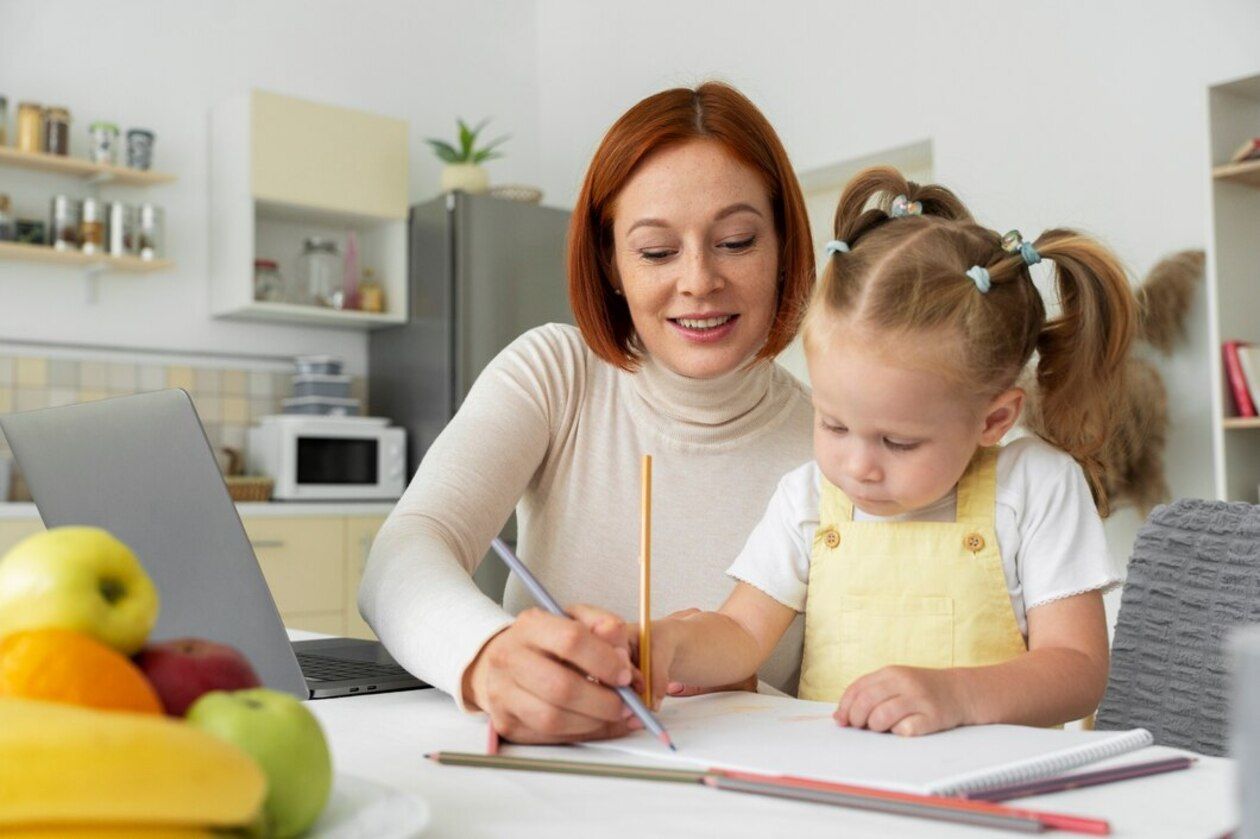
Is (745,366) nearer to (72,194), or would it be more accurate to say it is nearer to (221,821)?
(221,821)

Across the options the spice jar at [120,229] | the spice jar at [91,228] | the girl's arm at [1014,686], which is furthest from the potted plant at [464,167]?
the girl's arm at [1014,686]

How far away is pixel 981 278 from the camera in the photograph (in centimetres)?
110

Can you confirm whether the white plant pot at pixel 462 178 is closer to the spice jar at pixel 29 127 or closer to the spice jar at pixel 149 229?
the spice jar at pixel 149 229

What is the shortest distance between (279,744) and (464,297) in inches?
152

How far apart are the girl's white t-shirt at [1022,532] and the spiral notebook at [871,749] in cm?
30

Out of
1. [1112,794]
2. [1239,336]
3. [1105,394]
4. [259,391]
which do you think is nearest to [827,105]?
[1239,336]

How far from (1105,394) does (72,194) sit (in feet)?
11.9

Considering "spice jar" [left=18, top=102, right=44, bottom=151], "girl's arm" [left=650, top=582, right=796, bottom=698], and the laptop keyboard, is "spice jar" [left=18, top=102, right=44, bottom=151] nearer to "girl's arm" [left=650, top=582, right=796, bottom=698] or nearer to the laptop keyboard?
the laptop keyboard

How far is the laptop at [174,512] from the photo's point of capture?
948 mm

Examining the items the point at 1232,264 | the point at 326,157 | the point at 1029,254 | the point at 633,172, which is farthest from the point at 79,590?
the point at 326,157

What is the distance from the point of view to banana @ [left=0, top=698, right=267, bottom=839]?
1.29 ft

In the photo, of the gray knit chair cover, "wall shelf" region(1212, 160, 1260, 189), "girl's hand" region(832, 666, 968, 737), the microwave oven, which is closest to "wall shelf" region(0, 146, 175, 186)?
the microwave oven

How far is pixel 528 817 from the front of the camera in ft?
1.97

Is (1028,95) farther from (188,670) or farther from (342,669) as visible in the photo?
(188,670)
